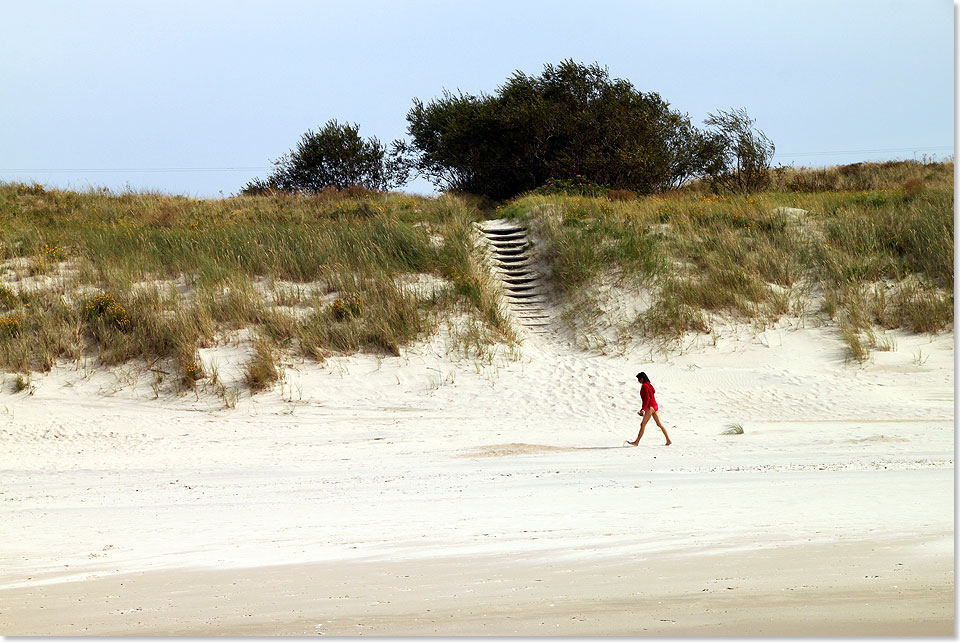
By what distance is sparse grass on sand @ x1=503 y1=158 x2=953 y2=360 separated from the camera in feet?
53.9

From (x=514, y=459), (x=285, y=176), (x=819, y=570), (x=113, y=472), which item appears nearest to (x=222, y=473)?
(x=113, y=472)

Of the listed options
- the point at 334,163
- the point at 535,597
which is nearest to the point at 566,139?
the point at 334,163

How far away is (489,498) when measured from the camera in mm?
7328

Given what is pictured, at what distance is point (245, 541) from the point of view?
6055 mm

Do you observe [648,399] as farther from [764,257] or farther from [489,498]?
[764,257]

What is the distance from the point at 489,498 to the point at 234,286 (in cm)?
1077

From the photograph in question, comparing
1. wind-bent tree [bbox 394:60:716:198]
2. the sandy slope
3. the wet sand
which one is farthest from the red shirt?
wind-bent tree [bbox 394:60:716:198]

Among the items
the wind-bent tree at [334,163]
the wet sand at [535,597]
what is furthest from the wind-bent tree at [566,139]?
the wet sand at [535,597]

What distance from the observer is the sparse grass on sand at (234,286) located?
15.1 meters

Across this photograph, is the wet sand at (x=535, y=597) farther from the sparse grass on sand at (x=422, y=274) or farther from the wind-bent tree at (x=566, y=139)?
the wind-bent tree at (x=566, y=139)

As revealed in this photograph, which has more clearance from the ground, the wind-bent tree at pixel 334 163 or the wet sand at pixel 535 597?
the wind-bent tree at pixel 334 163

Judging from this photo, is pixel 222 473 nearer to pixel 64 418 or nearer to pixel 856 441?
pixel 64 418

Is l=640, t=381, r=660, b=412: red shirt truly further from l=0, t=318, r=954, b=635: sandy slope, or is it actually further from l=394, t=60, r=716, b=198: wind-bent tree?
l=394, t=60, r=716, b=198: wind-bent tree

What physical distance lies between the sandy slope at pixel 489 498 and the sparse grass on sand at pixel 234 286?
0.88 metres
